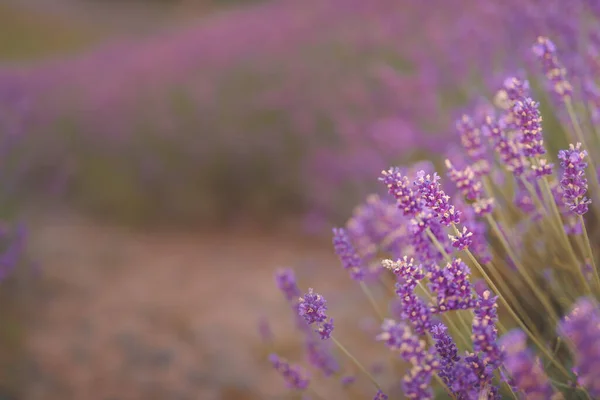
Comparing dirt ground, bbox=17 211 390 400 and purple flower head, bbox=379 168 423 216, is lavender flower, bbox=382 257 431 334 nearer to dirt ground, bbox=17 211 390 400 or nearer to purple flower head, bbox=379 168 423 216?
purple flower head, bbox=379 168 423 216

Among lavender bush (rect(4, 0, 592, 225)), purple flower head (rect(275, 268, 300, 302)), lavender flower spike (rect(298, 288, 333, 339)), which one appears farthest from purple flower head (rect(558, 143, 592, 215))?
lavender bush (rect(4, 0, 592, 225))

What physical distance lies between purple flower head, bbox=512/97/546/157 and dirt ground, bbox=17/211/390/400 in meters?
1.34

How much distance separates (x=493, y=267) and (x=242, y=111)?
2626mm

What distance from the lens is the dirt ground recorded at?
81.8 inches

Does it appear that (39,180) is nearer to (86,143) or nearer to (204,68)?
(86,143)

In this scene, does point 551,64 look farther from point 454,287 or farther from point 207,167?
point 207,167

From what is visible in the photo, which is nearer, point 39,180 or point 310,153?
point 310,153

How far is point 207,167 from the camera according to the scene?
144 inches

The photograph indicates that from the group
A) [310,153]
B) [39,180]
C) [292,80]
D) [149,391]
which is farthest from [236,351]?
[39,180]

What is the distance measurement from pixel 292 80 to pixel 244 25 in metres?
0.88

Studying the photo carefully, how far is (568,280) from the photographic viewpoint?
4.50 ft

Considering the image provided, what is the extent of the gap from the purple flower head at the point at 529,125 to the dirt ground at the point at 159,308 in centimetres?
134

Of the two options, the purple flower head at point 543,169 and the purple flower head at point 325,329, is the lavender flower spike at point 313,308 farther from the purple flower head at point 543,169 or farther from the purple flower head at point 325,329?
the purple flower head at point 543,169

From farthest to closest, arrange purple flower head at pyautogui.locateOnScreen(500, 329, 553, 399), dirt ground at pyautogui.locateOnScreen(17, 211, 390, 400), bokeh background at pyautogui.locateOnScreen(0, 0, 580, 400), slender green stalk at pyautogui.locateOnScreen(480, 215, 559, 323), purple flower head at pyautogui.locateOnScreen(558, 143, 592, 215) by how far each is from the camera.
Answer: bokeh background at pyautogui.locateOnScreen(0, 0, 580, 400), dirt ground at pyautogui.locateOnScreen(17, 211, 390, 400), slender green stalk at pyautogui.locateOnScreen(480, 215, 559, 323), purple flower head at pyautogui.locateOnScreen(558, 143, 592, 215), purple flower head at pyautogui.locateOnScreen(500, 329, 553, 399)
